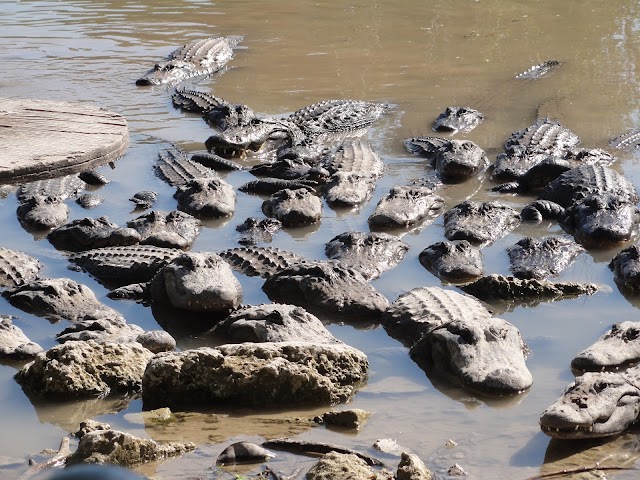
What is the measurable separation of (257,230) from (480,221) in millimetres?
1741

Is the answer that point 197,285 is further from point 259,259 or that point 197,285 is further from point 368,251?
point 368,251

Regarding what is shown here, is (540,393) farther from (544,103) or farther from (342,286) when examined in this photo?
(544,103)

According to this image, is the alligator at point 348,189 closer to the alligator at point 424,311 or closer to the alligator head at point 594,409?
the alligator at point 424,311

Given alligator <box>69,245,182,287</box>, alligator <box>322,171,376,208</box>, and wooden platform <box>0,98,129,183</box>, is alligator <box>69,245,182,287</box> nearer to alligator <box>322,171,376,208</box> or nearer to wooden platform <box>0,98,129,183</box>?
wooden platform <box>0,98,129,183</box>

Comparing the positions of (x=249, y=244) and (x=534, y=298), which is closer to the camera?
(x=534, y=298)

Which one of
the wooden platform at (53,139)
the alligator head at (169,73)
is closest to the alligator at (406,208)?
the wooden platform at (53,139)

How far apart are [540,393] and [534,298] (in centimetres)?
139

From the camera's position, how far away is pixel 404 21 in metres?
16.3

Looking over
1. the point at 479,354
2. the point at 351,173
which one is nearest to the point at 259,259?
the point at 479,354

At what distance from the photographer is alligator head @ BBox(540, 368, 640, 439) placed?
4.18 metres

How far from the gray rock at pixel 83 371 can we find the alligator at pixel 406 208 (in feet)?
10.3

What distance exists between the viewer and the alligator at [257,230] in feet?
24.2

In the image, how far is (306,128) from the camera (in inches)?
419

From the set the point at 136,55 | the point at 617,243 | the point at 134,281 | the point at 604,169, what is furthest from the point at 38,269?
the point at 136,55
